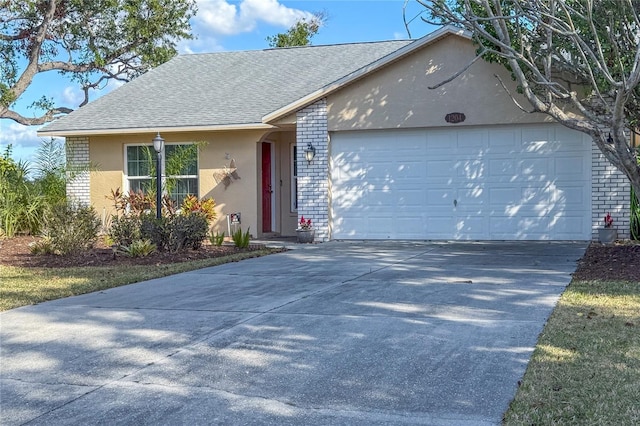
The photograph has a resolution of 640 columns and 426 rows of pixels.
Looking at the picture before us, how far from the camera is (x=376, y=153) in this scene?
15117 millimetres

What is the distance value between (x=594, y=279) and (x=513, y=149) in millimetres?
5696

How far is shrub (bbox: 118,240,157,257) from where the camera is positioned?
1243cm

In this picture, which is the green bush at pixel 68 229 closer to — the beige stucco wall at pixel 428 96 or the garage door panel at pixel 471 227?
the beige stucco wall at pixel 428 96

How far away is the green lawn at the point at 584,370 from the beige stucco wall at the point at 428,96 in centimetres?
742

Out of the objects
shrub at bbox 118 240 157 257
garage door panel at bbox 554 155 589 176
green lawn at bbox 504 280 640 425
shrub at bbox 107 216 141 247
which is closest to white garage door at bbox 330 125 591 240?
garage door panel at bbox 554 155 589 176

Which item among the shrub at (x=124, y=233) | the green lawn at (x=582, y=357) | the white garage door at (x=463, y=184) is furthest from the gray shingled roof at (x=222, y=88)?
the green lawn at (x=582, y=357)

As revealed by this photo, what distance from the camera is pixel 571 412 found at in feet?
13.4

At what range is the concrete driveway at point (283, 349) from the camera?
4.36 meters

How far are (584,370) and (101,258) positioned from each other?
32.3 feet

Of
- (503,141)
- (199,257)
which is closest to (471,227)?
(503,141)

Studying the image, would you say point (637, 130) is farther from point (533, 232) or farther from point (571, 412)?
point (571, 412)

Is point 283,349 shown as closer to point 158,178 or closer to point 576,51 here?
point 576,51

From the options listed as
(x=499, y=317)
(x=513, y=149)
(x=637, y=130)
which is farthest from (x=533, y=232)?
(x=499, y=317)

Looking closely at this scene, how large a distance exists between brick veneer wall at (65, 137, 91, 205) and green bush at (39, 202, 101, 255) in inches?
185
